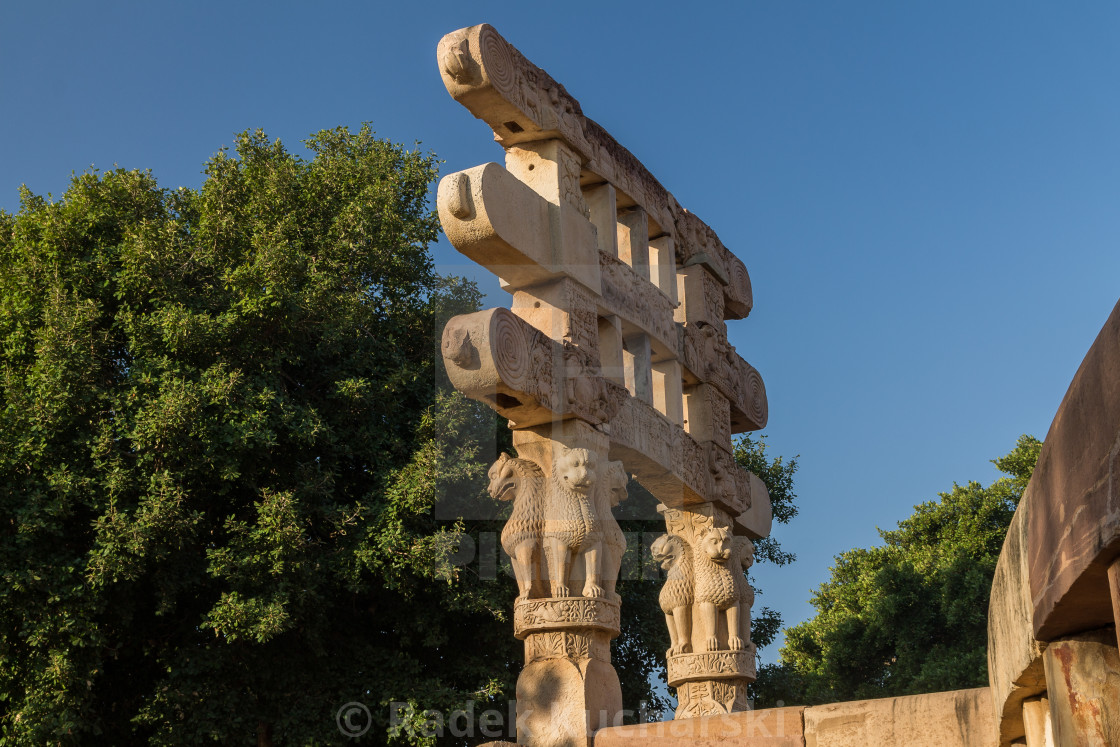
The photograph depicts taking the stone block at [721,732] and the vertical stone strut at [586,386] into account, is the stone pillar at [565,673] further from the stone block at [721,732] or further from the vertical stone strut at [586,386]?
the stone block at [721,732]

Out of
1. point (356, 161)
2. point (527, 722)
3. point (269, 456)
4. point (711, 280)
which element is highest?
point (356, 161)

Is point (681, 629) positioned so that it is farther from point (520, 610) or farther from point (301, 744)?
point (301, 744)

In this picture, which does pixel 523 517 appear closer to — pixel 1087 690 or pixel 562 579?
pixel 562 579

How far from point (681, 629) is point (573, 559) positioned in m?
2.10

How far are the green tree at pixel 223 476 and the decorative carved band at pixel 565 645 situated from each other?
13.0 ft

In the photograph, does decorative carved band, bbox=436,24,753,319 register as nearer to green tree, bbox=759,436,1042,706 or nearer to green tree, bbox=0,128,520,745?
green tree, bbox=0,128,520,745

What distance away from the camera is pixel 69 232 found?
39.9 ft

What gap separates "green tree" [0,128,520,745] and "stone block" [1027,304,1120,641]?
8.22 metres

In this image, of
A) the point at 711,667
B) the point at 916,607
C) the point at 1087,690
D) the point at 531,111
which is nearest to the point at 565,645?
the point at 711,667

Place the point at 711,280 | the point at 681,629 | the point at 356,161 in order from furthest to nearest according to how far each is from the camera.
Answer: the point at 356,161, the point at 711,280, the point at 681,629

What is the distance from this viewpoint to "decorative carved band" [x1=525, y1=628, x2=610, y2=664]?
22.9 feet

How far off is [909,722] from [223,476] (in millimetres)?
6997

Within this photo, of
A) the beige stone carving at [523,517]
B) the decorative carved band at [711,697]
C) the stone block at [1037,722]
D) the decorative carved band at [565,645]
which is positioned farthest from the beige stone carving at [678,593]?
the stone block at [1037,722]

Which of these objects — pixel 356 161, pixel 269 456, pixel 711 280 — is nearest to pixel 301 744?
pixel 269 456
